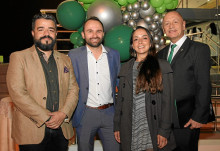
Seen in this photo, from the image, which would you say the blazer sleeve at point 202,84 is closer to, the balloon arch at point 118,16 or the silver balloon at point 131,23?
the balloon arch at point 118,16

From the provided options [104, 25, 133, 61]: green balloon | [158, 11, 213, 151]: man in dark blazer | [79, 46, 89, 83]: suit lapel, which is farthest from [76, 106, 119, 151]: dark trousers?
[104, 25, 133, 61]: green balloon

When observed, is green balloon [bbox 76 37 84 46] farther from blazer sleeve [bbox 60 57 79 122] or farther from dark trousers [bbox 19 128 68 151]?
dark trousers [bbox 19 128 68 151]

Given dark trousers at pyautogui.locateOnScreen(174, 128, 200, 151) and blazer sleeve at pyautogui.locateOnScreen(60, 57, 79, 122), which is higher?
blazer sleeve at pyautogui.locateOnScreen(60, 57, 79, 122)

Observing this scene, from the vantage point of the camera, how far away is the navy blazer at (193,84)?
2.01 m

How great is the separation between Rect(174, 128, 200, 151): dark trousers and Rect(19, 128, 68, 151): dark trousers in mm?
1171

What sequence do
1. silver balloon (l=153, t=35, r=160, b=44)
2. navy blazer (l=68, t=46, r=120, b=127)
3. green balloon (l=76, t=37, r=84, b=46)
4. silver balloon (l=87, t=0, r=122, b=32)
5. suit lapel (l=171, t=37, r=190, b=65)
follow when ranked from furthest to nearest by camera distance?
silver balloon (l=153, t=35, r=160, b=44) < green balloon (l=76, t=37, r=84, b=46) < silver balloon (l=87, t=0, r=122, b=32) < navy blazer (l=68, t=46, r=120, b=127) < suit lapel (l=171, t=37, r=190, b=65)

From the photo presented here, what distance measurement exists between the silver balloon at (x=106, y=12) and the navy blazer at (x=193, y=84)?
179cm

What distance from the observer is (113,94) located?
242 cm

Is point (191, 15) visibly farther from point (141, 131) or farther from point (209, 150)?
point (141, 131)

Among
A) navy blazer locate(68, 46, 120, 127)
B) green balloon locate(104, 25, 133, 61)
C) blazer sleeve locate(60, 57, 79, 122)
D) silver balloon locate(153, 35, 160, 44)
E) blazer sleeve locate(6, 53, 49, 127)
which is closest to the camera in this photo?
blazer sleeve locate(6, 53, 49, 127)

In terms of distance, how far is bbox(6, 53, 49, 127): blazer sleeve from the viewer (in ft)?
5.97

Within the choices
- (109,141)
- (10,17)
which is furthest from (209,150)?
(10,17)

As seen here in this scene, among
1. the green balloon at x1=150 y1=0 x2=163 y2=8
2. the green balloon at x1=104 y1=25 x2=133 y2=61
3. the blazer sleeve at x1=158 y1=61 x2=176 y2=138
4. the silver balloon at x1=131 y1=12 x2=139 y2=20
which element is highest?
the green balloon at x1=150 y1=0 x2=163 y2=8

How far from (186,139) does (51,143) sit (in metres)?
1.37
